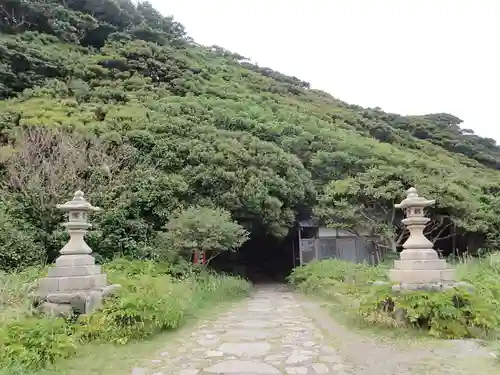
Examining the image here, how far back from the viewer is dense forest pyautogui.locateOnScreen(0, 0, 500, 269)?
11227 mm

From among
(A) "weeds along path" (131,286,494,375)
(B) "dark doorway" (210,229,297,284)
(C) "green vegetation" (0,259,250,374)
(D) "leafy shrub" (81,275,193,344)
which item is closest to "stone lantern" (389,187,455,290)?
(A) "weeds along path" (131,286,494,375)

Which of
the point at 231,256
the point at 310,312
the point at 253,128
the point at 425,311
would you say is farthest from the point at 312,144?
the point at 425,311

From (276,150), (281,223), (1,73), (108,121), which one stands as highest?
(1,73)

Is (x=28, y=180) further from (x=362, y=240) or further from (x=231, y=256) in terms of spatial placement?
(x=362, y=240)

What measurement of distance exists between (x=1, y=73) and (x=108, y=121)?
277 inches

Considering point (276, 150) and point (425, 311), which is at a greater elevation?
point (276, 150)

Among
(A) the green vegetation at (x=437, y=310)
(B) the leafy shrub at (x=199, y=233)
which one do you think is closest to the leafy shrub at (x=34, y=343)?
(A) the green vegetation at (x=437, y=310)

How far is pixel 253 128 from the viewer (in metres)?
16.3

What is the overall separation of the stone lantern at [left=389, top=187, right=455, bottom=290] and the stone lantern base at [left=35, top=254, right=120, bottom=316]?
4318 mm

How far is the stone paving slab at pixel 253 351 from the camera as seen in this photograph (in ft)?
12.8

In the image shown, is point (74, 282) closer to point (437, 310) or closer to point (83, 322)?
point (83, 322)

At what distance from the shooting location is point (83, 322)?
16.8 ft

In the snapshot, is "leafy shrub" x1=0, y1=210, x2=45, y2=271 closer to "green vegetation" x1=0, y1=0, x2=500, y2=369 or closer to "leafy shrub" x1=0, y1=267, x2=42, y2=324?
"green vegetation" x1=0, y1=0, x2=500, y2=369

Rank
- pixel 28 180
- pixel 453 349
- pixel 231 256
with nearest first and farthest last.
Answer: pixel 453 349 < pixel 28 180 < pixel 231 256
